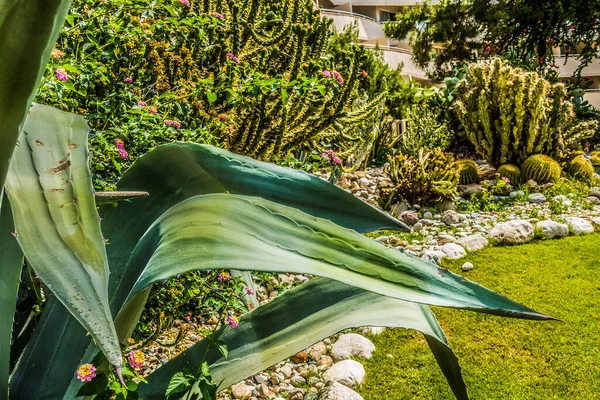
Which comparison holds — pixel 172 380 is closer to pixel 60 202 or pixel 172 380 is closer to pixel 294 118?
pixel 60 202

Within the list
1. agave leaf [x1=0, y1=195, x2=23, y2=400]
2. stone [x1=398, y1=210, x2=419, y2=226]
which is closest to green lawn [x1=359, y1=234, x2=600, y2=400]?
stone [x1=398, y1=210, x2=419, y2=226]

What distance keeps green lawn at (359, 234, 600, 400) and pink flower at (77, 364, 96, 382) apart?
1.65m

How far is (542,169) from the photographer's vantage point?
7086mm

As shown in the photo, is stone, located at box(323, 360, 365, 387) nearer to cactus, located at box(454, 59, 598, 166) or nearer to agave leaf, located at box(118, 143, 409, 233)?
agave leaf, located at box(118, 143, 409, 233)

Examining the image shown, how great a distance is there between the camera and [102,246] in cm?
75

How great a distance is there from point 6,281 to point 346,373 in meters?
1.84

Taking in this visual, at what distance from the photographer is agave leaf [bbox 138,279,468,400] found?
1.06 m

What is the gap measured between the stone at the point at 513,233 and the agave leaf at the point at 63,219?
176 inches

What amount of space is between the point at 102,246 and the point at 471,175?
7.15 m

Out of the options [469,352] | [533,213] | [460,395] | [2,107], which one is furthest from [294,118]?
[2,107]

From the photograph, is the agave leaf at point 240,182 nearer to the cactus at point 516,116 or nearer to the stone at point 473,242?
the stone at point 473,242

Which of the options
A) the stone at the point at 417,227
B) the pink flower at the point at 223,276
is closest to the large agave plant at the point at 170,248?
the pink flower at the point at 223,276

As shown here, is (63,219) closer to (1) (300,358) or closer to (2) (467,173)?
(1) (300,358)

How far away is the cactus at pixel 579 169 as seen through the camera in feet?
25.1
